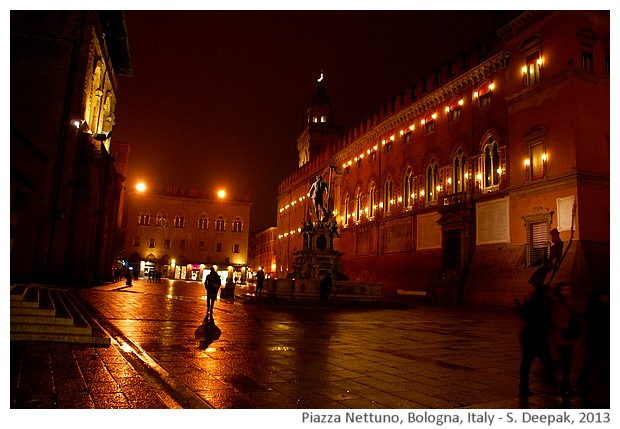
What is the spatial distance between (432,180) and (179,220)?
150ft

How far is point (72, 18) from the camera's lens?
Answer: 25.2 m

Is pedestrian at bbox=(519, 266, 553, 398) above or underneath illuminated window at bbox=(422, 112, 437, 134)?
underneath

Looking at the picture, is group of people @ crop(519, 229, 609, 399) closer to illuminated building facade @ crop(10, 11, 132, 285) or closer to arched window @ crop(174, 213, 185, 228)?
illuminated building facade @ crop(10, 11, 132, 285)

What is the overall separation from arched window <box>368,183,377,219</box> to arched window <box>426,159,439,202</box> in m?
7.52

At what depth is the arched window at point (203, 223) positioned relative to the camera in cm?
6962

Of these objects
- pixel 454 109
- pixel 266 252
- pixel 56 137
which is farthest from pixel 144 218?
pixel 454 109

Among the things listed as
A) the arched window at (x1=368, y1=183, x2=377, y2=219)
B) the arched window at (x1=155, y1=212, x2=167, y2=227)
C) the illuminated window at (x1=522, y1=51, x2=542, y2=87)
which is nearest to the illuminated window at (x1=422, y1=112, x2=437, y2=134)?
the arched window at (x1=368, y1=183, x2=377, y2=219)

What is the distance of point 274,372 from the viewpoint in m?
6.41

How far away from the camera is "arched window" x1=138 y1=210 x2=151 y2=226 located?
223 feet
